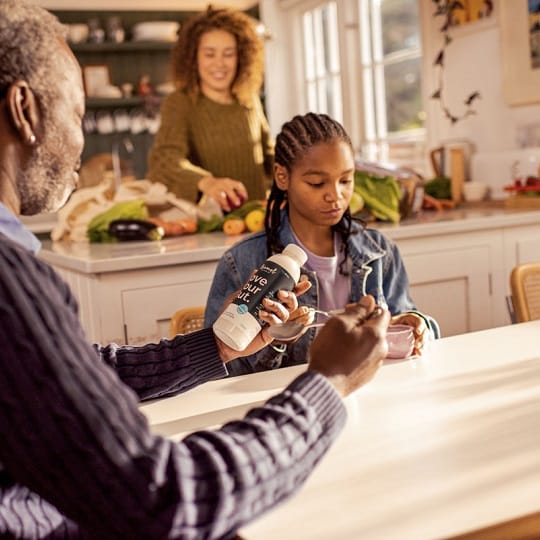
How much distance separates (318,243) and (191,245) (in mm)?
681

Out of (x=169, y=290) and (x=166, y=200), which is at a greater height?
(x=166, y=200)

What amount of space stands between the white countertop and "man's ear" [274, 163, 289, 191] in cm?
55

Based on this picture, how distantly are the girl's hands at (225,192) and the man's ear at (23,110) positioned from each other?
1.96 meters

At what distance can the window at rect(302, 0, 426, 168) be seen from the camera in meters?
4.48

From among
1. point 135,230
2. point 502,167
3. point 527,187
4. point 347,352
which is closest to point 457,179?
point 502,167

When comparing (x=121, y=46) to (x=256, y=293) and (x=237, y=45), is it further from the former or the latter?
(x=256, y=293)

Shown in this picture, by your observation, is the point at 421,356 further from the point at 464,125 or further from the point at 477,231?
the point at 464,125

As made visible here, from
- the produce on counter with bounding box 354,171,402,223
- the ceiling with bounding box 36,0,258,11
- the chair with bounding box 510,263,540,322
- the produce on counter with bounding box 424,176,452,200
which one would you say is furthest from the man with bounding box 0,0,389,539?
the ceiling with bounding box 36,0,258,11

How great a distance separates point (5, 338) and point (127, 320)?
1.60 metres

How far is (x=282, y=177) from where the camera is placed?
1.90 m

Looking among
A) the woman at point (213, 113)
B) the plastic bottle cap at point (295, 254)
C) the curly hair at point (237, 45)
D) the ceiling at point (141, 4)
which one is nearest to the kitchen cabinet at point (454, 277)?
the woman at point (213, 113)

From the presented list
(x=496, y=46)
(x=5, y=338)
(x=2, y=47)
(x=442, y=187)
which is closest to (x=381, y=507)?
(x=5, y=338)

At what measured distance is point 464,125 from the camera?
13.1 ft

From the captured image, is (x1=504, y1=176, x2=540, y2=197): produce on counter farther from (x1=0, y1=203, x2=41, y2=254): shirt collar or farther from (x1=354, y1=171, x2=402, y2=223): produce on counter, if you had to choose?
(x1=0, y1=203, x2=41, y2=254): shirt collar
